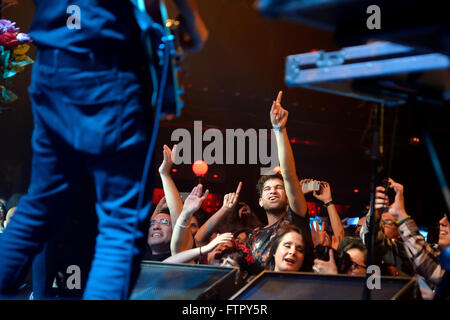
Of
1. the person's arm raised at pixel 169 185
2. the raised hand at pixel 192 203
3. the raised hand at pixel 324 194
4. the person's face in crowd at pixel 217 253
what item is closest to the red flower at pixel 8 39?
the person's arm raised at pixel 169 185

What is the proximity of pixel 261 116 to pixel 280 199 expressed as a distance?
14.8 feet

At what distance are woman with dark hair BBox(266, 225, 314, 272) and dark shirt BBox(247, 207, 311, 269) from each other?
283 millimetres

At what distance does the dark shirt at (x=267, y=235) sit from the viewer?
3.15 m

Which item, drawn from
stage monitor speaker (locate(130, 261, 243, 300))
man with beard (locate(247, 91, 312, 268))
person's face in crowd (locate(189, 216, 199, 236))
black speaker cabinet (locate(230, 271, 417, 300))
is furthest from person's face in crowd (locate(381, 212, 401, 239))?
stage monitor speaker (locate(130, 261, 243, 300))

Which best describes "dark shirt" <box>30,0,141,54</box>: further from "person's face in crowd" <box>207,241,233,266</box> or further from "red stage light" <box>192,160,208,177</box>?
"red stage light" <box>192,160,208,177</box>

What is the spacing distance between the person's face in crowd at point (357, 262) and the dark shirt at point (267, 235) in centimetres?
31

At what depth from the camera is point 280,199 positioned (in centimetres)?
348

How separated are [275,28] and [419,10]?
518 cm

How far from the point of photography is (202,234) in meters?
3.82

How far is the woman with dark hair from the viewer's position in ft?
8.77

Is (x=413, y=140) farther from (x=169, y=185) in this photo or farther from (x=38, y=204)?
(x=38, y=204)

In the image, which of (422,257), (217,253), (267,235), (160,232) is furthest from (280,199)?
(422,257)
